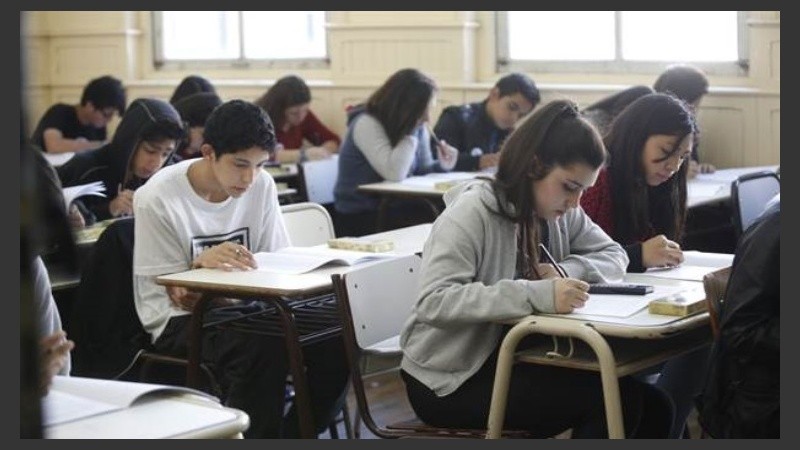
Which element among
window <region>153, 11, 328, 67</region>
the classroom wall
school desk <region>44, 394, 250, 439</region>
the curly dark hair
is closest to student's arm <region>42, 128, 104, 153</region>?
the classroom wall

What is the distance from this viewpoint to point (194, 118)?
5414mm

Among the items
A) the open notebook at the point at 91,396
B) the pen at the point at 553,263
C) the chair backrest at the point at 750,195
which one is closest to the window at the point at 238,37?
the chair backrest at the point at 750,195

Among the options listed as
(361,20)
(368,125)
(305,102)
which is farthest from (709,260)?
(361,20)

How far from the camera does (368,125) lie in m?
5.83

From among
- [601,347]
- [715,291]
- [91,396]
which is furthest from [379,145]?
[91,396]

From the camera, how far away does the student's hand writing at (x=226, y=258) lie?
11.3 feet

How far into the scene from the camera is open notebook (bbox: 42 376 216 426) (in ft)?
6.12

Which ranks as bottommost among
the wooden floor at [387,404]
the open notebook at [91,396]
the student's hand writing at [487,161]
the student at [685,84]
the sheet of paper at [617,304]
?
the wooden floor at [387,404]

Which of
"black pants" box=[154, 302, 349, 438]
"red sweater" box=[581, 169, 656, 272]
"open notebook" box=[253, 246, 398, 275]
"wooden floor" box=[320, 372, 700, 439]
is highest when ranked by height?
"red sweater" box=[581, 169, 656, 272]

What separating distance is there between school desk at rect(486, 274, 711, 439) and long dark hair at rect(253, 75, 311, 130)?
4161 mm

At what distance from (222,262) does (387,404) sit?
141 cm

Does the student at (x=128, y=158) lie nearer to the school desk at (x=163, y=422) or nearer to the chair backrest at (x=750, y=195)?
the chair backrest at (x=750, y=195)

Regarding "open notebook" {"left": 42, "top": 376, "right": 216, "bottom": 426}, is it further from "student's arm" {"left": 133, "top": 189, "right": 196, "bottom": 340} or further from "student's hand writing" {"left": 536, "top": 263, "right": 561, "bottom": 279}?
"student's arm" {"left": 133, "top": 189, "right": 196, "bottom": 340}

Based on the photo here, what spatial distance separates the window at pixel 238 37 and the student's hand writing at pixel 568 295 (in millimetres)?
5580
